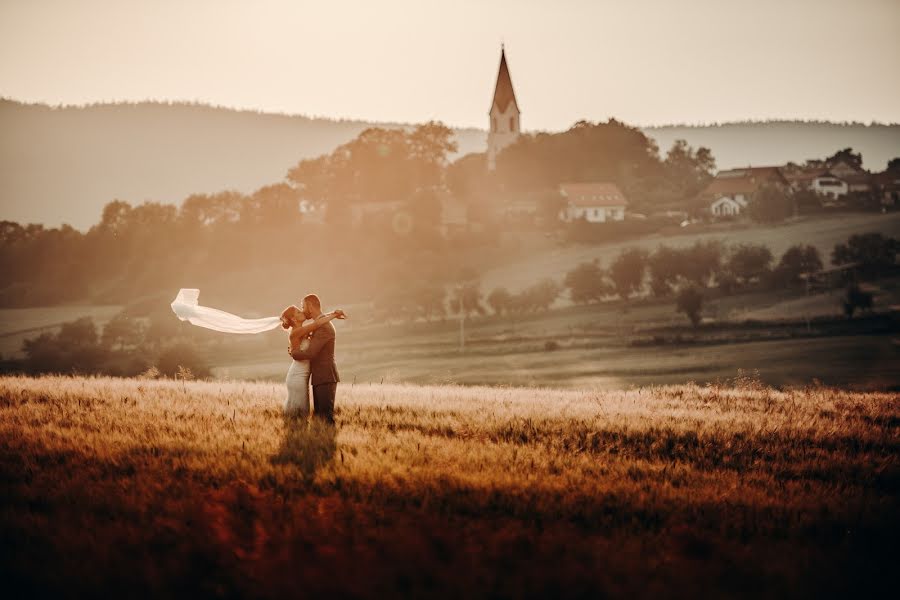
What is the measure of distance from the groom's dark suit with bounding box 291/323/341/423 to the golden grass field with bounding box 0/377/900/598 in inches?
16.7

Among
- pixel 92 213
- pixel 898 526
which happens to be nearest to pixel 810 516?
pixel 898 526

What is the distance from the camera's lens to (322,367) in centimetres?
1114

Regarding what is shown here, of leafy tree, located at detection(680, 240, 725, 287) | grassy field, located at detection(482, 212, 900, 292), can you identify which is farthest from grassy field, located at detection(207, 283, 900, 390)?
grassy field, located at detection(482, 212, 900, 292)

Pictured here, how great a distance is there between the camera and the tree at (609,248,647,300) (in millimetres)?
82688

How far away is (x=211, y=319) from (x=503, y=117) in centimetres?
16799

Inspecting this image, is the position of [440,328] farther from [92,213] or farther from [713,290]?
[92,213]

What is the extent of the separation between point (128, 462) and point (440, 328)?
6943 centimetres

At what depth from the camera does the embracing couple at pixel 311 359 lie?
1098cm

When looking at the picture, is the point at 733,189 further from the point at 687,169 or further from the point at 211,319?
the point at 211,319

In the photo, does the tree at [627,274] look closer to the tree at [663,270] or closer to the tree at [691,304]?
the tree at [663,270]

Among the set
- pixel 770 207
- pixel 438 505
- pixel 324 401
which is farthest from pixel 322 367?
pixel 770 207

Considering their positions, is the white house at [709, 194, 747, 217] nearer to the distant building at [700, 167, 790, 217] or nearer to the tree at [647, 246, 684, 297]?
the distant building at [700, 167, 790, 217]

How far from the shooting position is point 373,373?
205 ft

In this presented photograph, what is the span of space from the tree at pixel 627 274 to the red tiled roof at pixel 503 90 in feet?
319
